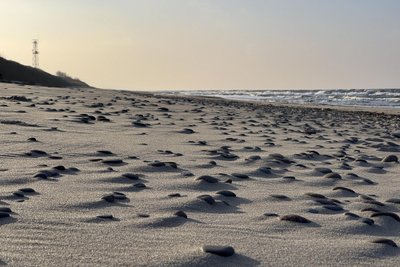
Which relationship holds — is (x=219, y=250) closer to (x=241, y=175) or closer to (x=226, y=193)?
(x=226, y=193)

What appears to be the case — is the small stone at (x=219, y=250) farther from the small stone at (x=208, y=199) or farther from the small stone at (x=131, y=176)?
the small stone at (x=131, y=176)

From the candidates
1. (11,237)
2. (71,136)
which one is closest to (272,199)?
(11,237)

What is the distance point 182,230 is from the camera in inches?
96.3

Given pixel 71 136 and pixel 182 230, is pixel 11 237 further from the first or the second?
pixel 71 136

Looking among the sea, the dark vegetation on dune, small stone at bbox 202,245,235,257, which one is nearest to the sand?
small stone at bbox 202,245,235,257

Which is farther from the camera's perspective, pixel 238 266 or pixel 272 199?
pixel 272 199

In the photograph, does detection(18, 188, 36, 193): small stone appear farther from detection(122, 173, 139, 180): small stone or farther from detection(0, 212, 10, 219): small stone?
detection(122, 173, 139, 180): small stone

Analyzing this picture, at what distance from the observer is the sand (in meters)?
2.10

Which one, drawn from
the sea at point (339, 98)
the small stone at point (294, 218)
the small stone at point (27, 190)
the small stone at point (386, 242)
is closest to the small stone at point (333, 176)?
the small stone at point (294, 218)

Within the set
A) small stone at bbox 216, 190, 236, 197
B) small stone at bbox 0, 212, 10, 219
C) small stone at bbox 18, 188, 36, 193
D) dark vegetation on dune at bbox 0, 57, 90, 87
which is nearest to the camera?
small stone at bbox 0, 212, 10, 219

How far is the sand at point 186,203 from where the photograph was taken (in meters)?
2.10

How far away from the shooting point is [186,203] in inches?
117

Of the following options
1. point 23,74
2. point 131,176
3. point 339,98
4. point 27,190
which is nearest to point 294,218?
point 131,176

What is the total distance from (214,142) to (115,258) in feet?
14.2
